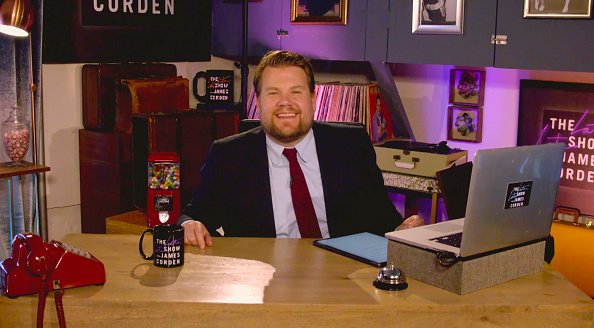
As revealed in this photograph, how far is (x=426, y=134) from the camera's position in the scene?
14.2 ft

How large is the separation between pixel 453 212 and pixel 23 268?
5.89ft

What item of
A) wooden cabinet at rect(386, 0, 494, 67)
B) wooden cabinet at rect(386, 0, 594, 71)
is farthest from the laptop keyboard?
wooden cabinet at rect(386, 0, 494, 67)

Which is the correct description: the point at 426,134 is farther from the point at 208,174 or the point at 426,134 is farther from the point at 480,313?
the point at 480,313

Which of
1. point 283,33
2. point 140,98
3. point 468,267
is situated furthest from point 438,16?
point 468,267

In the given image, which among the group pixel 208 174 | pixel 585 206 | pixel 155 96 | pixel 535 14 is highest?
pixel 535 14

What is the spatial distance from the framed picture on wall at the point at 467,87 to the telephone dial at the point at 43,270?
8.70ft

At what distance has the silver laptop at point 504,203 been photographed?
5.97 ft

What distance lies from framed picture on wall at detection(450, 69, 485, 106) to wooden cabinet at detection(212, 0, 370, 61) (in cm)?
54

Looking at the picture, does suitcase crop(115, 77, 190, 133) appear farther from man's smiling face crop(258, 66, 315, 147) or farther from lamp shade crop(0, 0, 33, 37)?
man's smiling face crop(258, 66, 315, 147)

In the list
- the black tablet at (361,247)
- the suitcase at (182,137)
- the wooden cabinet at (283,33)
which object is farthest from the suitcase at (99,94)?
the black tablet at (361,247)

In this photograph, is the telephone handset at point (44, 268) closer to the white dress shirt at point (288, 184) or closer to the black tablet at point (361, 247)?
the black tablet at point (361, 247)

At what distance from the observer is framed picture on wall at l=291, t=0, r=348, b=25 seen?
13.3 ft

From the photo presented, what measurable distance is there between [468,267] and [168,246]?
804mm

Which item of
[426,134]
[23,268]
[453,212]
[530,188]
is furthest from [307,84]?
[426,134]
